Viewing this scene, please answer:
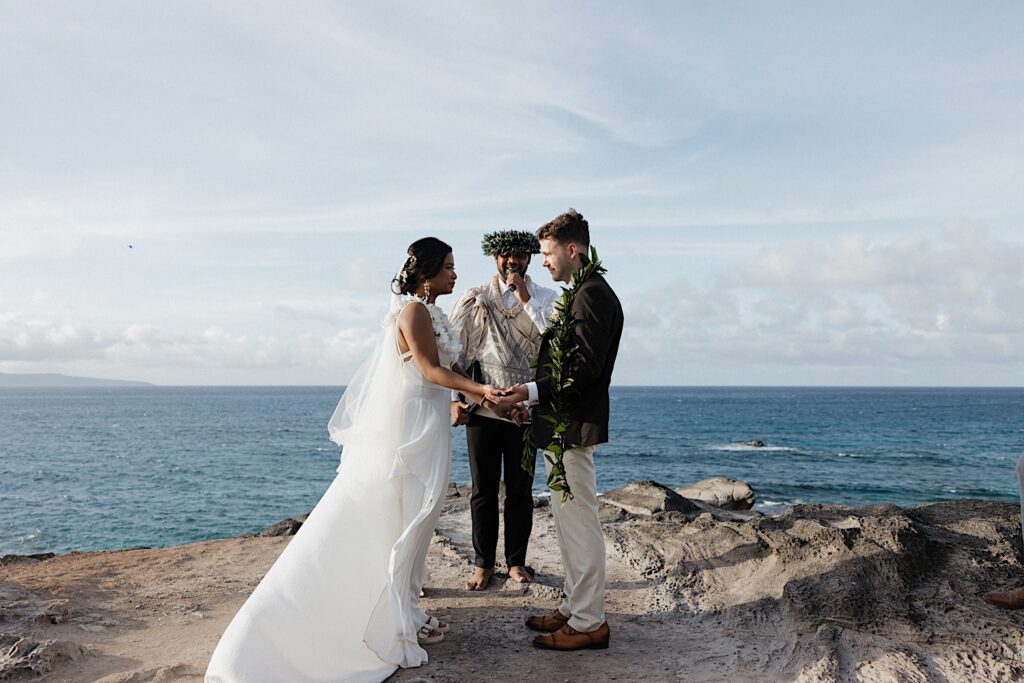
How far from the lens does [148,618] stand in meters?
5.90

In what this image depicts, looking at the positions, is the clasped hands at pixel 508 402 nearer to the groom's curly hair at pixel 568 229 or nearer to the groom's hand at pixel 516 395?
the groom's hand at pixel 516 395

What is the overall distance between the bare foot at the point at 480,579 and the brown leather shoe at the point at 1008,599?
3582 mm

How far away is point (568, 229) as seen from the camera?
4617 mm

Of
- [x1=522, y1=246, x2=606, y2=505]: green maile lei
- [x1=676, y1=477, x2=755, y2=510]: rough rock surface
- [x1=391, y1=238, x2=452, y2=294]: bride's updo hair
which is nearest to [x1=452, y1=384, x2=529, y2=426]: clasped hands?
[x1=522, y1=246, x2=606, y2=505]: green maile lei

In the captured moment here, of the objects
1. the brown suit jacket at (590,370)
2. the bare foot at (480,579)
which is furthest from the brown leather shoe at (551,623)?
the brown suit jacket at (590,370)

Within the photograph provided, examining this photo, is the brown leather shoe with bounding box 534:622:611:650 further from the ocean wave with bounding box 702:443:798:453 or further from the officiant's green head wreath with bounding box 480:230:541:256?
the ocean wave with bounding box 702:443:798:453

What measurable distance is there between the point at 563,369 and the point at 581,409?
28 cm

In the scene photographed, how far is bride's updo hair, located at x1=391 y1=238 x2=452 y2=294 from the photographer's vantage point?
4.75 meters

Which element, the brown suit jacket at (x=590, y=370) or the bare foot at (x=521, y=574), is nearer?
the brown suit jacket at (x=590, y=370)

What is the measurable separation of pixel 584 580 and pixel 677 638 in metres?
0.97

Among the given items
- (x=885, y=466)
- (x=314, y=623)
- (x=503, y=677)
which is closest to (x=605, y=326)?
(x=503, y=677)

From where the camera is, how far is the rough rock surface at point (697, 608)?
443 centimetres

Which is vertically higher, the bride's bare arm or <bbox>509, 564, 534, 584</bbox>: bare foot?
the bride's bare arm

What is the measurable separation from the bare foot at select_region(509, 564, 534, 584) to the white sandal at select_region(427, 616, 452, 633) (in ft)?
3.56
